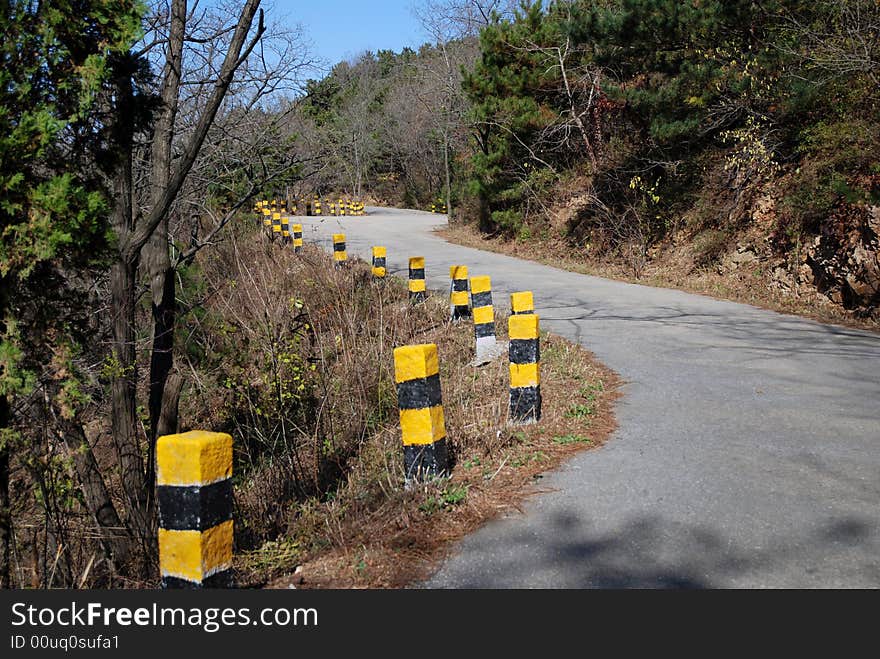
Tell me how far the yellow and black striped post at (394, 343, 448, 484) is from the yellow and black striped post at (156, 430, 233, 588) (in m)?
1.90

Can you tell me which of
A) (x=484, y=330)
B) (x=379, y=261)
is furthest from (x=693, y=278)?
(x=484, y=330)

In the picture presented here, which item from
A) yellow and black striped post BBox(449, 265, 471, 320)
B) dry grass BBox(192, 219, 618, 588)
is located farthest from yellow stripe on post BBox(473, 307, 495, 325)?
yellow and black striped post BBox(449, 265, 471, 320)

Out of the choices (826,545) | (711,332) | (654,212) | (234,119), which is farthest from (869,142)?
(826,545)

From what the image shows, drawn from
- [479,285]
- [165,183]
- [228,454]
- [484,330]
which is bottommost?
[484,330]

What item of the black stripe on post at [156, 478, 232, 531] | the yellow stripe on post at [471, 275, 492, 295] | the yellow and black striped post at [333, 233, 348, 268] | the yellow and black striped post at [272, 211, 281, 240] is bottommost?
the black stripe on post at [156, 478, 232, 531]

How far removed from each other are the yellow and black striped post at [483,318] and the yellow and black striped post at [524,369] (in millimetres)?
2569

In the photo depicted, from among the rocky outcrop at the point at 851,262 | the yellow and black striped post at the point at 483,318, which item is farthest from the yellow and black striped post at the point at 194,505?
the rocky outcrop at the point at 851,262

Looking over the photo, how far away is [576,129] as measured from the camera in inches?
976

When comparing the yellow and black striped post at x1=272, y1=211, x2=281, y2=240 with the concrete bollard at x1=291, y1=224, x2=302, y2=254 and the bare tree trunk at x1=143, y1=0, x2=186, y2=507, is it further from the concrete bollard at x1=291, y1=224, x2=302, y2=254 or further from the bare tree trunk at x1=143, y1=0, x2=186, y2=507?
the bare tree trunk at x1=143, y1=0, x2=186, y2=507

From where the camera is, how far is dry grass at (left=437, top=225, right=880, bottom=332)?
13102 mm

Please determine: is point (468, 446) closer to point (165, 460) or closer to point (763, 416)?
point (763, 416)

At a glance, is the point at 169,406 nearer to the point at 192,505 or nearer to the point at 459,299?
the point at 192,505

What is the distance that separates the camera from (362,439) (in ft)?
22.5

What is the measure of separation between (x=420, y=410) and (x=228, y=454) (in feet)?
6.46
